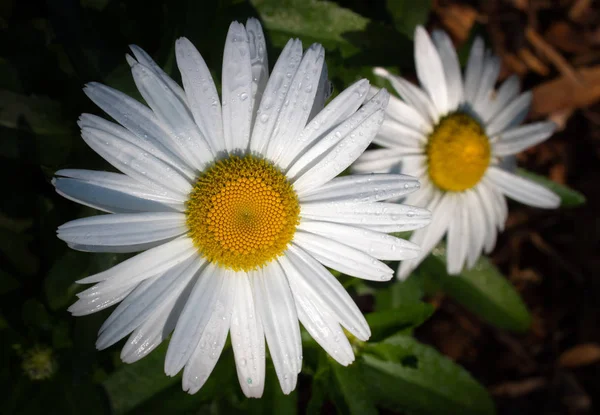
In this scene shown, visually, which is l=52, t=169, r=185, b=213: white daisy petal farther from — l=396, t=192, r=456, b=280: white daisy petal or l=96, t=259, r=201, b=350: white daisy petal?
l=396, t=192, r=456, b=280: white daisy petal

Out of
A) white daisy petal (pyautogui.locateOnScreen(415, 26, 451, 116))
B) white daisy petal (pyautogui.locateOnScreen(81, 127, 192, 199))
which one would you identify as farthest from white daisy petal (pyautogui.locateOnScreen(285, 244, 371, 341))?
white daisy petal (pyautogui.locateOnScreen(415, 26, 451, 116))

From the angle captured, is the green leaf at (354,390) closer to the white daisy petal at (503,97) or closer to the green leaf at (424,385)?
the green leaf at (424,385)

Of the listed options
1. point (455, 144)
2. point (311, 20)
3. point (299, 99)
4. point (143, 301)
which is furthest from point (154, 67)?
point (455, 144)

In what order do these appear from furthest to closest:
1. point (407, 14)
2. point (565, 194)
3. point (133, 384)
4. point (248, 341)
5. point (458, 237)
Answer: point (565, 194), point (407, 14), point (458, 237), point (133, 384), point (248, 341)

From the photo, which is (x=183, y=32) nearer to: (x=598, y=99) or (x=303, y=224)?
(x=303, y=224)

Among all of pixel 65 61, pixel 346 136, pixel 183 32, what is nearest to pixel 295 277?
pixel 346 136

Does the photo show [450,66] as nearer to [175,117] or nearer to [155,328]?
[175,117]
